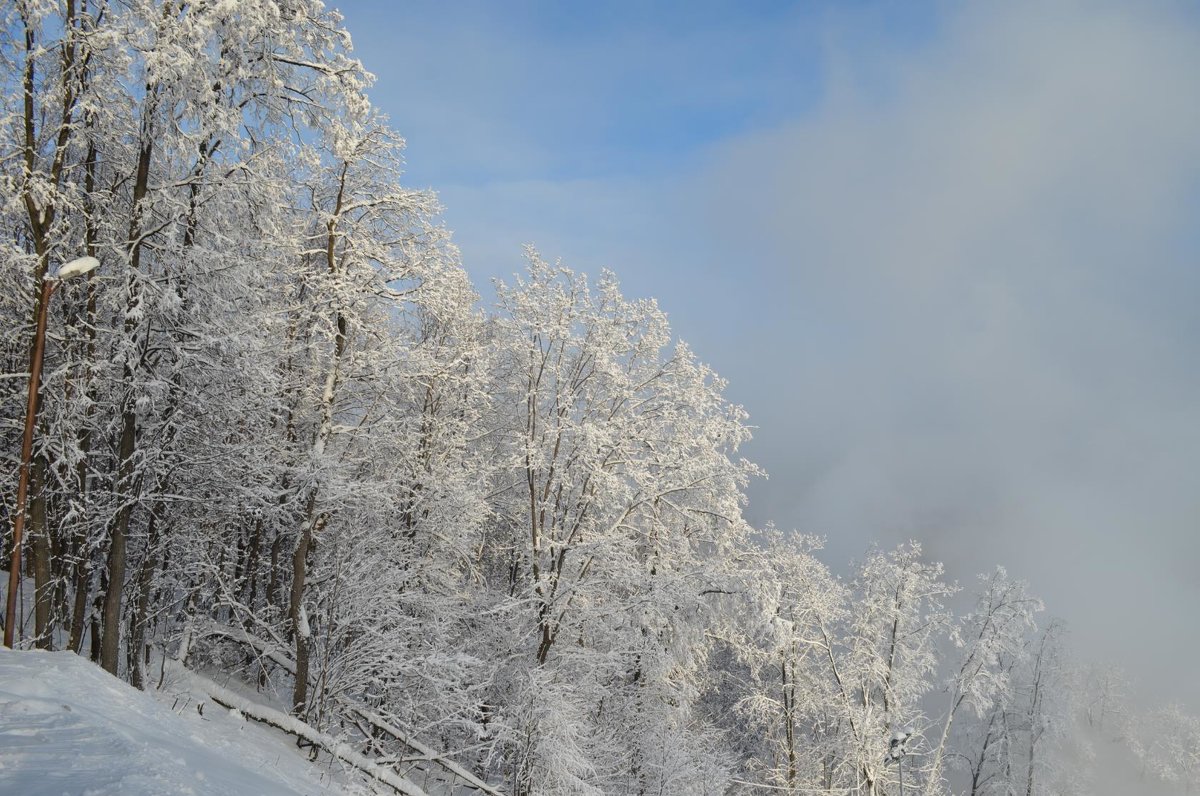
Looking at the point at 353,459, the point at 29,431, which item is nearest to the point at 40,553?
the point at 29,431

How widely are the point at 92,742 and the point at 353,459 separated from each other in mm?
8088

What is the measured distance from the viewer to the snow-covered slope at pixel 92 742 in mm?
3025

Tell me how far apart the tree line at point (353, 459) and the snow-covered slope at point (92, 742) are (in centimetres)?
317

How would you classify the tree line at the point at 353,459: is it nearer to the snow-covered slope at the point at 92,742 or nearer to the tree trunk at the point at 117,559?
the tree trunk at the point at 117,559

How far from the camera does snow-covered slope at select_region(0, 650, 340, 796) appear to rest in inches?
119

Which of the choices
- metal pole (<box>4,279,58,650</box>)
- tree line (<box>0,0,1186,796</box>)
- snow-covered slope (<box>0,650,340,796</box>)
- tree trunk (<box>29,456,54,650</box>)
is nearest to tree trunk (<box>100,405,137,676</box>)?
tree line (<box>0,0,1186,796</box>)

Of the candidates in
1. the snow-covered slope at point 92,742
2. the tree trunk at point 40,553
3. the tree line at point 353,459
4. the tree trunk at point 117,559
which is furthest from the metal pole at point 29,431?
the snow-covered slope at point 92,742

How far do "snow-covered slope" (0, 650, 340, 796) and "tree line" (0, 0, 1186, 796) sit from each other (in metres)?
3.17

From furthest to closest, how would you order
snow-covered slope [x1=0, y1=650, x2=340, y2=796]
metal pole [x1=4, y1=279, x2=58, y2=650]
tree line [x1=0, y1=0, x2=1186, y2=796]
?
tree line [x1=0, y1=0, x2=1186, y2=796]
metal pole [x1=4, y1=279, x2=58, y2=650]
snow-covered slope [x1=0, y1=650, x2=340, y2=796]

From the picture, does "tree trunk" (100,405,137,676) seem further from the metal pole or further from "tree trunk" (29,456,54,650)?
the metal pole

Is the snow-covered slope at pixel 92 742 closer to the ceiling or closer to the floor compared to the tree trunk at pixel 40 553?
closer to the floor

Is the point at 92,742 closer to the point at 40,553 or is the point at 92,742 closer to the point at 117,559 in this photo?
the point at 40,553

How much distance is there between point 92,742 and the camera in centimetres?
360

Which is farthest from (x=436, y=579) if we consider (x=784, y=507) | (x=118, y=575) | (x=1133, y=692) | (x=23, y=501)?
(x=784, y=507)
